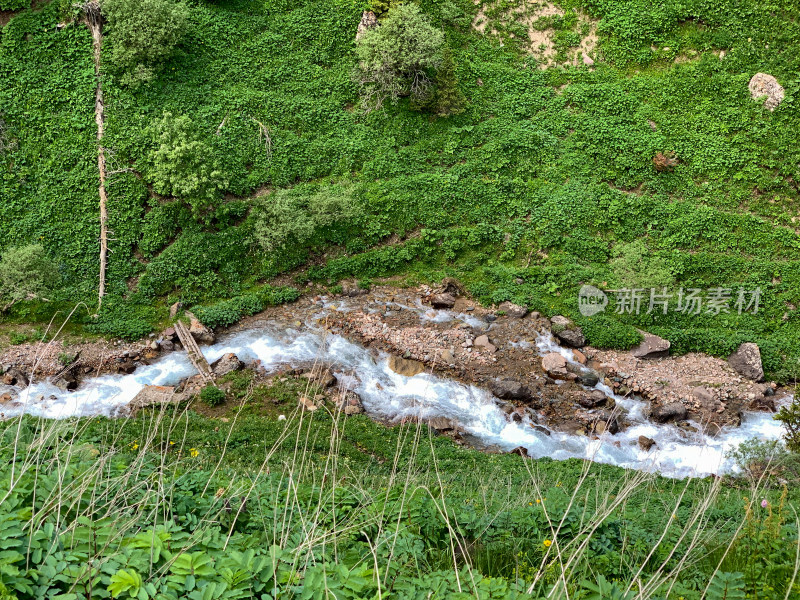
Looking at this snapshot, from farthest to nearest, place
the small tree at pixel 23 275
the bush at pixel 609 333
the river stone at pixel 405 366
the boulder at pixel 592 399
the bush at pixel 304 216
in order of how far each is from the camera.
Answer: the bush at pixel 304 216 → the bush at pixel 609 333 → the river stone at pixel 405 366 → the boulder at pixel 592 399 → the small tree at pixel 23 275

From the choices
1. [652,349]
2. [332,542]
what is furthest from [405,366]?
[332,542]

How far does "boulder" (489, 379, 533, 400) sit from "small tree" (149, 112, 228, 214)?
11.4m

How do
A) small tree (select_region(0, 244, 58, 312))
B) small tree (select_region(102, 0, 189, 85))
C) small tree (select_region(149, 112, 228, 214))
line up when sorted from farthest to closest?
small tree (select_region(102, 0, 189, 85)), small tree (select_region(149, 112, 228, 214)), small tree (select_region(0, 244, 58, 312))

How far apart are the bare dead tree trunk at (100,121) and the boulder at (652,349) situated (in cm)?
1771

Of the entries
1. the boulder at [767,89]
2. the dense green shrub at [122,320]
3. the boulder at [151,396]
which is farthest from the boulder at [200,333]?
the boulder at [767,89]

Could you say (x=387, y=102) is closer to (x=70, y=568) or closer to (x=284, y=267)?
(x=284, y=267)

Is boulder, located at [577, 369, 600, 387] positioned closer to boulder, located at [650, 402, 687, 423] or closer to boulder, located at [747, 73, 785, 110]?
boulder, located at [650, 402, 687, 423]

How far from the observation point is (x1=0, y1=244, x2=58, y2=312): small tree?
1898 centimetres

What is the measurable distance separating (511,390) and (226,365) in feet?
28.3

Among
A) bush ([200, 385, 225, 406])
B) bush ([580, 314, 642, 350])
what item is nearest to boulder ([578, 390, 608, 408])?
bush ([580, 314, 642, 350])

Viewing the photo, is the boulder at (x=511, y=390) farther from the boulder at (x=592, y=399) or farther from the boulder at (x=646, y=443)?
the boulder at (x=646, y=443)

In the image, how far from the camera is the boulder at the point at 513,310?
21.7 metres

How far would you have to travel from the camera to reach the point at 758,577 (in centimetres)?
579

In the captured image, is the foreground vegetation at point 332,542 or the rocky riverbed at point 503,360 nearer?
the foreground vegetation at point 332,542
